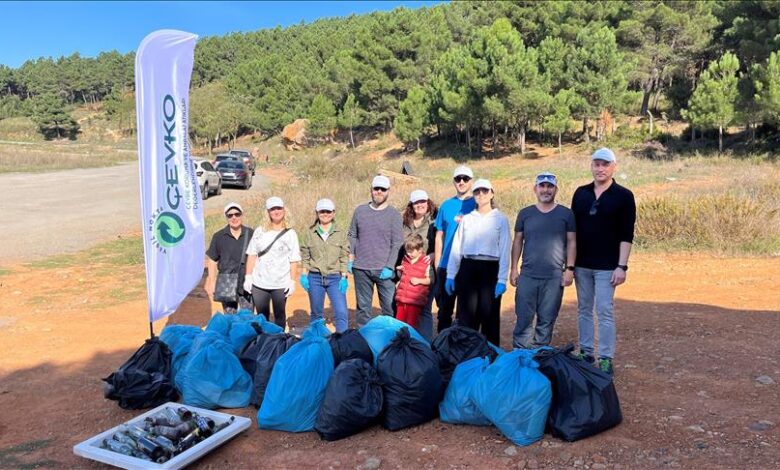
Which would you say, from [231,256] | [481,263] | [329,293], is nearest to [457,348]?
[481,263]

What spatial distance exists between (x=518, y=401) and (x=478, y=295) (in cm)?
139

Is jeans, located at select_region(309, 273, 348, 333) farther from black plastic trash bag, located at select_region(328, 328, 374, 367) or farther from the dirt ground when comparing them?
the dirt ground

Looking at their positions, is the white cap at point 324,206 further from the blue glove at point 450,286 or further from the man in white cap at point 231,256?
the blue glove at point 450,286

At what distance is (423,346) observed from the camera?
390 centimetres

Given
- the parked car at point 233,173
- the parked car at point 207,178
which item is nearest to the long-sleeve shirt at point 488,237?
the parked car at point 207,178

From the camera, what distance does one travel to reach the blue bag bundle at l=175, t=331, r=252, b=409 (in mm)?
4078

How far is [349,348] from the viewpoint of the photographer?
4086mm

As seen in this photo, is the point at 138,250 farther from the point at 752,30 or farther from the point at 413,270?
the point at 752,30

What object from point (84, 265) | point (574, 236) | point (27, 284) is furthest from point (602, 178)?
point (84, 265)

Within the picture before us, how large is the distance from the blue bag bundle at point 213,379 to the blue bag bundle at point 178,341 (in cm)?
21

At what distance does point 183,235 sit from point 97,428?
1.55m

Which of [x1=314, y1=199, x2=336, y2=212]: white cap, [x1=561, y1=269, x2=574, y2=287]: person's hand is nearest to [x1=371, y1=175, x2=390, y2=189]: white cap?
[x1=314, y1=199, x2=336, y2=212]: white cap

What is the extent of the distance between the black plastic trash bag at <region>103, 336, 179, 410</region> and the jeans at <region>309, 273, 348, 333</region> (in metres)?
1.43

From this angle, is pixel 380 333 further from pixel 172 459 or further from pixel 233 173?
pixel 233 173
